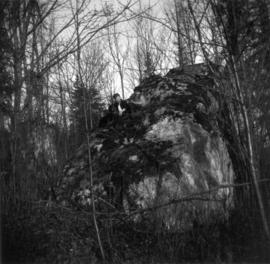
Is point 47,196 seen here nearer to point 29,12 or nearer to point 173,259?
point 173,259

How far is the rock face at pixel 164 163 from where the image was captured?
4.23 m

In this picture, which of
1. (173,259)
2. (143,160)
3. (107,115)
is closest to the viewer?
(173,259)

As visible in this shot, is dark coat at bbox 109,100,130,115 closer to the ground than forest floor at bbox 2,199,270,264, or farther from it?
farther from it

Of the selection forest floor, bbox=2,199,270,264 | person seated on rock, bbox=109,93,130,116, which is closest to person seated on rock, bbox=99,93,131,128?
person seated on rock, bbox=109,93,130,116

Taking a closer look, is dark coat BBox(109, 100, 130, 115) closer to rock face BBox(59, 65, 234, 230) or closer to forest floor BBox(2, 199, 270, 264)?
rock face BBox(59, 65, 234, 230)

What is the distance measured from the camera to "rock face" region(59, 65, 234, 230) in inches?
167

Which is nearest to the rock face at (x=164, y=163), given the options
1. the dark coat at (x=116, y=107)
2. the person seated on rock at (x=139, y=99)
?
the person seated on rock at (x=139, y=99)

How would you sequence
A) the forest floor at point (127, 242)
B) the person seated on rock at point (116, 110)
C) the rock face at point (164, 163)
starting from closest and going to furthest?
1. the forest floor at point (127, 242)
2. the rock face at point (164, 163)
3. the person seated on rock at point (116, 110)

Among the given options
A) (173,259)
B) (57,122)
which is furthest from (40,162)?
(57,122)

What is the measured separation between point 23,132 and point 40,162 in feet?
2.25

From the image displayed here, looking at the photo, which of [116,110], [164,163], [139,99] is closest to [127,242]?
[164,163]

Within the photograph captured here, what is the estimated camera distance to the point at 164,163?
468 cm

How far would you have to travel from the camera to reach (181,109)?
541 cm

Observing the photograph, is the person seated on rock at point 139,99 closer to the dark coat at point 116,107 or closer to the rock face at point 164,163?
the rock face at point 164,163
